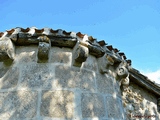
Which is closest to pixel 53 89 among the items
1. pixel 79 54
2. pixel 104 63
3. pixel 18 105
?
pixel 18 105

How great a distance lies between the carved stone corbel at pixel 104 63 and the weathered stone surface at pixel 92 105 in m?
0.36

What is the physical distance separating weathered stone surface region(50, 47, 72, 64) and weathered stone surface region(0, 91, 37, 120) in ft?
1.53

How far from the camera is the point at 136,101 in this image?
3.63 metres

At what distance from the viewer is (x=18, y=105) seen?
1.94 meters

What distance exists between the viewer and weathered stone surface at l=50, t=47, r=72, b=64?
87.6 inches

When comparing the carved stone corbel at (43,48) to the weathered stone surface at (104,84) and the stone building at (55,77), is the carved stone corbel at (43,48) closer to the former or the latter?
the stone building at (55,77)

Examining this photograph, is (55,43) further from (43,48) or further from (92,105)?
(92,105)

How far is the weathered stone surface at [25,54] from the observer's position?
2197 mm

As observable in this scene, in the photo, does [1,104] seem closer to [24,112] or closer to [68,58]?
[24,112]

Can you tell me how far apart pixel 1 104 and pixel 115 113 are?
1337mm

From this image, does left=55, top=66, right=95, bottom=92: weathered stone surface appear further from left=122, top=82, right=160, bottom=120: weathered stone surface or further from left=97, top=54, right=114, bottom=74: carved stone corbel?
left=122, top=82, right=160, bottom=120: weathered stone surface

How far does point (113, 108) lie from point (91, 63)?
0.63 meters

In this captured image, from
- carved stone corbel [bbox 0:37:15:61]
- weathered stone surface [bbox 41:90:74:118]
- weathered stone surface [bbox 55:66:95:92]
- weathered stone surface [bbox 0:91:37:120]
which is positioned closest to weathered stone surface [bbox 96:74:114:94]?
weathered stone surface [bbox 55:66:95:92]

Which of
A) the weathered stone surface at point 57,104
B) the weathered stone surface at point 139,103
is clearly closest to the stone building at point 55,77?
the weathered stone surface at point 57,104
